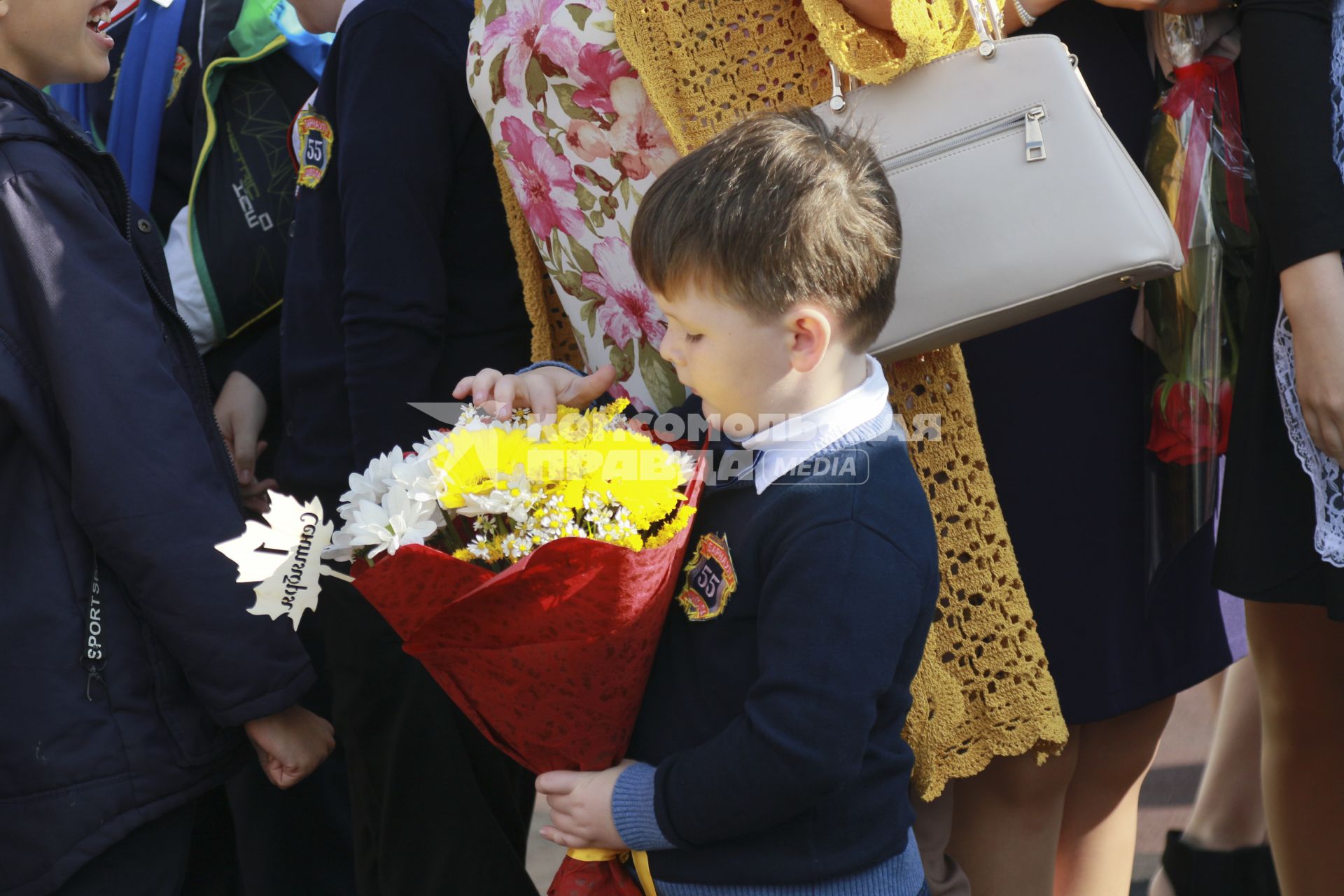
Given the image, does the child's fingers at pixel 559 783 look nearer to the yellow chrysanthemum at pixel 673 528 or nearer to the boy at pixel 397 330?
the yellow chrysanthemum at pixel 673 528

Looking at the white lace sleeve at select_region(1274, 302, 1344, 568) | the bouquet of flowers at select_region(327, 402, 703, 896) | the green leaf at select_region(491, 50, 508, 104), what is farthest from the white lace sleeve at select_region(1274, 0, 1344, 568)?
the green leaf at select_region(491, 50, 508, 104)

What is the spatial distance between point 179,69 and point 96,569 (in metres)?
1.34

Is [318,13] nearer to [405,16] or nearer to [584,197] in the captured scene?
[405,16]

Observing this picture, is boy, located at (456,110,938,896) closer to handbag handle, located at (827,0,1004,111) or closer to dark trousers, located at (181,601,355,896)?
handbag handle, located at (827,0,1004,111)

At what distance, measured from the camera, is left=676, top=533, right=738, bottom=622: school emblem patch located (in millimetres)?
1437

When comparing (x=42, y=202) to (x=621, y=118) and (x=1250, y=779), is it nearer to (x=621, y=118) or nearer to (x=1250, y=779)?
(x=621, y=118)

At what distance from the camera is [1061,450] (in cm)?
186

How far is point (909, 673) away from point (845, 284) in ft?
1.54

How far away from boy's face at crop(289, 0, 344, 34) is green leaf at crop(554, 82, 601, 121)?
0.82 metres

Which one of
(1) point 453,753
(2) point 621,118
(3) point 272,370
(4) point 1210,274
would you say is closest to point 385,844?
(1) point 453,753

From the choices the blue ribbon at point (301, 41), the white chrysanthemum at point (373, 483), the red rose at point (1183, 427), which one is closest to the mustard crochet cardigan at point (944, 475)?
the red rose at point (1183, 427)

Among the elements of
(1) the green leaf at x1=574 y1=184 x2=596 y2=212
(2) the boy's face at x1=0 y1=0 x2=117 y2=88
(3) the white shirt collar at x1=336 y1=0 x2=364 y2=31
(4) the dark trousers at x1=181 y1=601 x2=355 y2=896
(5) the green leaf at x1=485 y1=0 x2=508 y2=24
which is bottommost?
(4) the dark trousers at x1=181 y1=601 x2=355 y2=896

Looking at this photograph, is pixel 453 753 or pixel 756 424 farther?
pixel 453 753

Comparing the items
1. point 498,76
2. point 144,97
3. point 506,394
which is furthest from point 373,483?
point 144,97
